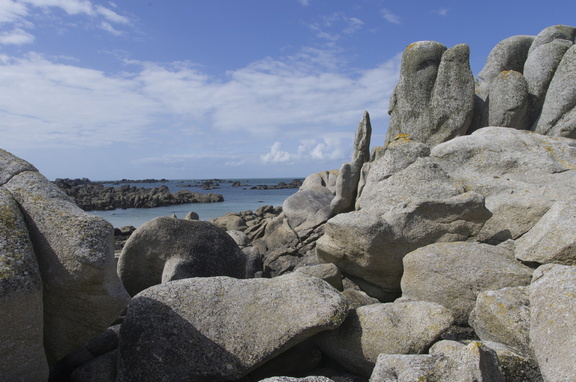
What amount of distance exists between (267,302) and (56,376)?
3030mm

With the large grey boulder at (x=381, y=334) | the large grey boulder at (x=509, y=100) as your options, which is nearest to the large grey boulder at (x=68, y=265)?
the large grey boulder at (x=381, y=334)

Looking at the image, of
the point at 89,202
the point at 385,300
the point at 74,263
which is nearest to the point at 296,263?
the point at 385,300

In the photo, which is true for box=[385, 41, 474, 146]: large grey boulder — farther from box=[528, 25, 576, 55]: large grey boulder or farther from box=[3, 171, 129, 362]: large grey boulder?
box=[3, 171, 129, 362]: large grey boulder

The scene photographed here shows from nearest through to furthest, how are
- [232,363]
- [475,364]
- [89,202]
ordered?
[475,364], [232,363], [89,202]

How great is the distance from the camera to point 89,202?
61750 mm

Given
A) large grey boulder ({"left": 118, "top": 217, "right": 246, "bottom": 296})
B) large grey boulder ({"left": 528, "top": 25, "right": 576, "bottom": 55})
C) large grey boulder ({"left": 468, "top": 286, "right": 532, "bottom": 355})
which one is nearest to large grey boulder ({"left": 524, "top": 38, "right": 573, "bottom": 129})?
large grey boulder ({"left": 528, "top": 25, "right": 576, "bottom": 55})

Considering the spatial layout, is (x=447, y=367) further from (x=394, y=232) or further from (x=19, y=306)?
(x=394, y=232)

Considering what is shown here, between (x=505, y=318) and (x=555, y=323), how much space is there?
0.79m

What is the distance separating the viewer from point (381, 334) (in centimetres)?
598

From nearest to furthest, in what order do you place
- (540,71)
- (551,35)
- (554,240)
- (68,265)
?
(68,265) < (554,240) < (540,71) < (551,35)

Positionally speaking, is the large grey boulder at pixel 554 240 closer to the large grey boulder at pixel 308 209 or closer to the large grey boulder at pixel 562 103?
the large grey boulder at pixel 562 103

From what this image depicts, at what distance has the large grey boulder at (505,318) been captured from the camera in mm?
5582

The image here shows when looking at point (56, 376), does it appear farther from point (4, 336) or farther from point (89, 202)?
point (89, 202)

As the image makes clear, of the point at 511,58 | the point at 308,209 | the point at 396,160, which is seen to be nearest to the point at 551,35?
the point at 511,58
